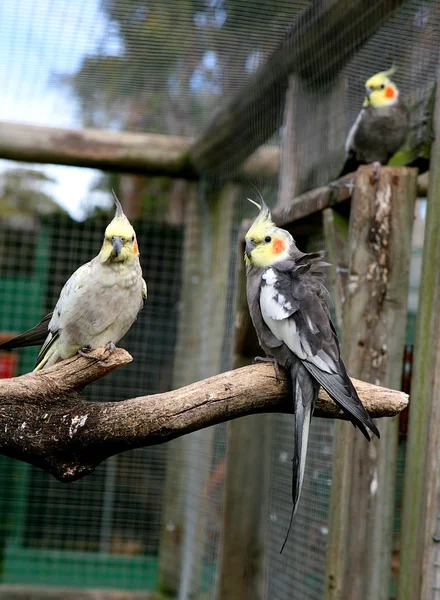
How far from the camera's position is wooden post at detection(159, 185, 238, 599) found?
3.71 metres

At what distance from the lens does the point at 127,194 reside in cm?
450

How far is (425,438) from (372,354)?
13.4 inches

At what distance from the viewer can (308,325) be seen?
6.47 feet

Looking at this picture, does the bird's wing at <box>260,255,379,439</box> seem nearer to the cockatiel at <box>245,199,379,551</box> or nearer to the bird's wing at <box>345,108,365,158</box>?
the cockatiel at <box>245,199,379,551</box>

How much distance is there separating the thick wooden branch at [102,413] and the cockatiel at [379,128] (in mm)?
995

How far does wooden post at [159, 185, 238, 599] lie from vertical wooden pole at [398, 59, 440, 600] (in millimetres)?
1771

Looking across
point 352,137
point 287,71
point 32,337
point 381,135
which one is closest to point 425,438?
point 381,135

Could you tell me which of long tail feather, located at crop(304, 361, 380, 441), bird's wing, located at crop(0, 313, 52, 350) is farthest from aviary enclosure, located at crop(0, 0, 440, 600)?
bird's wing, located at crop(0, 313, 52, 350)

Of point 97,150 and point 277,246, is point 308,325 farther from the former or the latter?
point 97,150

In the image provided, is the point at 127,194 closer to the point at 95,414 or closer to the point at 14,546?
the point at 14,546

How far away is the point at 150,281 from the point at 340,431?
2273 mm

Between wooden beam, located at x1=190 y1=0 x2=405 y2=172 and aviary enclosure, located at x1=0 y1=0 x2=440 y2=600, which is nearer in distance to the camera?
aviary enclosure, located at x1=0 y1=0 x2=440 y2=600

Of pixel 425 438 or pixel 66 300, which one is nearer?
pixel 425 438

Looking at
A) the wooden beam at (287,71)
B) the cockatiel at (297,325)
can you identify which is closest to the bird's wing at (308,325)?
the cockatiel at (297,325)
